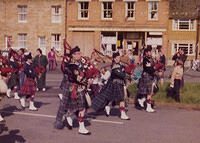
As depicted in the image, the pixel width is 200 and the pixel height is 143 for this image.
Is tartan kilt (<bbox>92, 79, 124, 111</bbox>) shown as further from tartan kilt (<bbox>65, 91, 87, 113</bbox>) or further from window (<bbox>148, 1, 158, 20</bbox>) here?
window (<bbox>148, 1, 158, 20</bbox>)

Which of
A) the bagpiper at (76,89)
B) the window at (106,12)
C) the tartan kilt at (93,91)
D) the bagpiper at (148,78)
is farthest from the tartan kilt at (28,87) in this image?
the window at (106,12)

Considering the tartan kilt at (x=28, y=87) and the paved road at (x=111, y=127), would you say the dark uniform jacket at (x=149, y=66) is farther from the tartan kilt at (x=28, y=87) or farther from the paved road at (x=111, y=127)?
the tartan kilt at (x=28, y=87)

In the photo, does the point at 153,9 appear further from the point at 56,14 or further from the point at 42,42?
the point at 42,42

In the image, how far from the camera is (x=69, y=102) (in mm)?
8078

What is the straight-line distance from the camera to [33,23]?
39250 mm

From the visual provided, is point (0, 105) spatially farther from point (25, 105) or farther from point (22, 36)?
point (22, 36)

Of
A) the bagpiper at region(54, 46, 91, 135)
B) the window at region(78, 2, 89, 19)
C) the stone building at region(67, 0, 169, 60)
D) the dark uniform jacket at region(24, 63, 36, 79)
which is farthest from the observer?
the window at region(78, 2, 89, 19)

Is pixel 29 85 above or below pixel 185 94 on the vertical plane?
above

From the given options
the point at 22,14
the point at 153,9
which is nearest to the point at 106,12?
the point at 153,9

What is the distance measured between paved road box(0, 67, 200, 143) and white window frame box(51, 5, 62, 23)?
28.3m

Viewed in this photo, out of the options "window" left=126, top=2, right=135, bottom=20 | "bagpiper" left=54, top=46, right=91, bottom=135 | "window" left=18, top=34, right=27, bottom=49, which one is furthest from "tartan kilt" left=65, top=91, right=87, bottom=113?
"window" left=18, top=34, right=27, bottom=49

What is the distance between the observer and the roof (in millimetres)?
36062

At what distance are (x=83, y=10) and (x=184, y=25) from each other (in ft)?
38.0

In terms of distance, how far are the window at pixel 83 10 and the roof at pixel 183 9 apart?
9.46 meters
